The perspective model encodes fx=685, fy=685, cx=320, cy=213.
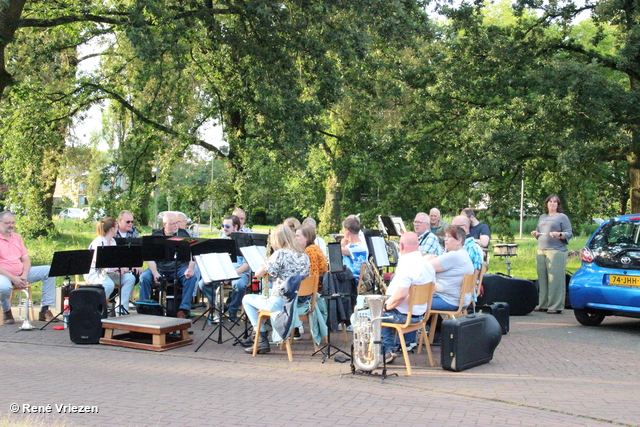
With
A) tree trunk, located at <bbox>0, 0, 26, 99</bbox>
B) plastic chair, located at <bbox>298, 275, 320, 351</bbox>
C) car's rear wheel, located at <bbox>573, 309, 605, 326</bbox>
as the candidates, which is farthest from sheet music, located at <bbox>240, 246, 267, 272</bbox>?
tree trunk, located at <bbox>0, 0, 26, 99</bbox>

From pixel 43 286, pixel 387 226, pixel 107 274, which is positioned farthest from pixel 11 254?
pixel 387 226

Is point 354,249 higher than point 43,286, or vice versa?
point 354,249

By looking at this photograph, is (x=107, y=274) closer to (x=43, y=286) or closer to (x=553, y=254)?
(x=43, y=286)

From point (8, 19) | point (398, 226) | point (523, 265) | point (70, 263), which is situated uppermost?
point (8, 19)

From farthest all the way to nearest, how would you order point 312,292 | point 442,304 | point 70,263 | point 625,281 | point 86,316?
point 70,263 → point 625,281 → point 86,316 → point 442,304 → point 312,292

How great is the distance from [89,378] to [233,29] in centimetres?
1020

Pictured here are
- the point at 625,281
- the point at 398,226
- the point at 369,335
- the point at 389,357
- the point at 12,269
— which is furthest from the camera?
the point at 398,226

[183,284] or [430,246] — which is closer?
[430,246]

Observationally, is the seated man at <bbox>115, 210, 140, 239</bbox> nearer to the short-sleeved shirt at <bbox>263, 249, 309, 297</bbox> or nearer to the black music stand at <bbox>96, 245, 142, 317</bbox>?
the black music stand at <bbox>96, 245, 142, 317</bbox>

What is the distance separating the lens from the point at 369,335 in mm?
7121

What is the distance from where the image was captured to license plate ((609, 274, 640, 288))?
31.2ft

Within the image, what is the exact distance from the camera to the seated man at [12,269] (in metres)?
10.2

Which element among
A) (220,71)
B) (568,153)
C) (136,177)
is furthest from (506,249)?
(136,177)

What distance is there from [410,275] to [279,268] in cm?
163
